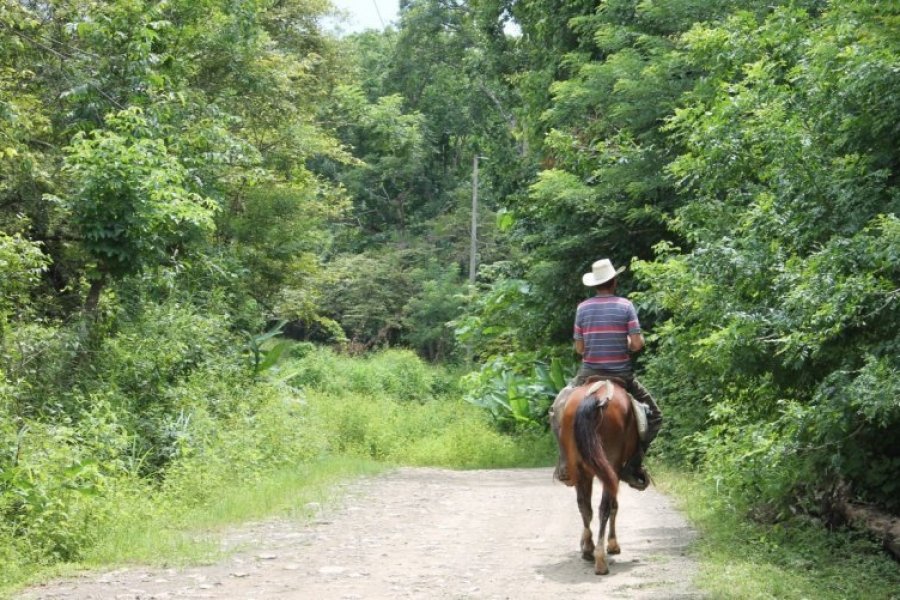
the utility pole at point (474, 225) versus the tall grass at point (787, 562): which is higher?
the utility pole at point (474, 225)

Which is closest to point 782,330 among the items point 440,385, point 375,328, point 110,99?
point 110,99

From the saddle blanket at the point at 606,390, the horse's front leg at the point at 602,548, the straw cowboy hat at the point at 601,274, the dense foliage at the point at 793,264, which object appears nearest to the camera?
the dense foliage at the point at 793,264

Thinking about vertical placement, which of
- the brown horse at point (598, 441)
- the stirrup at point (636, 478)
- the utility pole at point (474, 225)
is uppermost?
the utility pole at point (474, 225)

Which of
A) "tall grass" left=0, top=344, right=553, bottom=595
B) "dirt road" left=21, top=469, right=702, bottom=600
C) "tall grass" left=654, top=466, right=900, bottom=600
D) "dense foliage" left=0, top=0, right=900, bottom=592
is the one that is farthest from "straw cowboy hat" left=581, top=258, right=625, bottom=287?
"tall grass" left=0, top=344, right=553, bottom=595

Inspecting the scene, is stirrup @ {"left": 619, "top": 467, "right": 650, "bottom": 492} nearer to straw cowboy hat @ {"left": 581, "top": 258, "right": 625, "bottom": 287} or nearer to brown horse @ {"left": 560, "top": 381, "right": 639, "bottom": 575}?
brown horse @ {"left": 560, "top": 381, "right": 639, "bottom": 575}

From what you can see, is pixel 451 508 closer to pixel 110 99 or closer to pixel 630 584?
pixel 630 584

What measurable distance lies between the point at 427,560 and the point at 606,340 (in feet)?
7.75

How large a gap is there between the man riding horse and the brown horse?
0.17m

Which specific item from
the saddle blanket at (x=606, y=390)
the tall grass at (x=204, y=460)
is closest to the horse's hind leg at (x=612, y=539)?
the saddle blanket at (x=606, y=390)

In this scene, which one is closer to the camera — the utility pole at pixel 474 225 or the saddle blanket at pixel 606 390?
the saddle blanket at pixel 606 390

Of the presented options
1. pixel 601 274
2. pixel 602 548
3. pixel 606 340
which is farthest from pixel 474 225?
pixel 602 548

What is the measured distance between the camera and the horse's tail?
8.12 meters

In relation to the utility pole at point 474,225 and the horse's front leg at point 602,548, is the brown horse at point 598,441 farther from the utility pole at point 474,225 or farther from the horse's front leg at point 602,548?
the utility pole at point 474,225

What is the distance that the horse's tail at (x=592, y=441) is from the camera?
8125 millimetres
